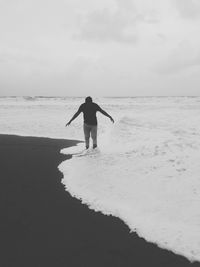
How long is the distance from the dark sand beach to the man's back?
134 inches

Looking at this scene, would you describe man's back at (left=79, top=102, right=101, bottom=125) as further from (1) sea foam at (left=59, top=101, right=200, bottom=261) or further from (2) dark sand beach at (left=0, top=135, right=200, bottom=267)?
(2) dark sand beach at (left=0, top=135, right=200, bottom=267)

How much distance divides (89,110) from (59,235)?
21.1ft

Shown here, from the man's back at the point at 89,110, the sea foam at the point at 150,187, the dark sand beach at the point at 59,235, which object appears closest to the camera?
the dark sand beach at the point at 59,235

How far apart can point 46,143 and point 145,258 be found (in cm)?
1120

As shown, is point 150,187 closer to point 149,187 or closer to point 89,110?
point 149,187

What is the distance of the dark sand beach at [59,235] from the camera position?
4.66m

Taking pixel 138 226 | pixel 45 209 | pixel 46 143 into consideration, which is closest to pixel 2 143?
pixel 46 143

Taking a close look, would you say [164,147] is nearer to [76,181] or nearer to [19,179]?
[76,181]

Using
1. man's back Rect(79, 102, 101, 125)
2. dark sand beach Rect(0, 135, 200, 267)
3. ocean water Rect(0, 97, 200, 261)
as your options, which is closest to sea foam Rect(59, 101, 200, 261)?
ocean water Rect(0, 97, 200, 261)

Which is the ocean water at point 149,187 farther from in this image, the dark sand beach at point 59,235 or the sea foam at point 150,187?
→ the dark sand beach at point 59,235

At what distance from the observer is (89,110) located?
37.5ft

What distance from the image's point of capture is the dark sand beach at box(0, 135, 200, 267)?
15.3ft

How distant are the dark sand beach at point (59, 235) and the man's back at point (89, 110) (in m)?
3.42

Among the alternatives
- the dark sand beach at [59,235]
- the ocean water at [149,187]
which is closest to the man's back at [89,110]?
the ocean water at [149,187]
